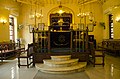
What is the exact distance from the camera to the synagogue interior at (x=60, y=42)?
23.5 feet

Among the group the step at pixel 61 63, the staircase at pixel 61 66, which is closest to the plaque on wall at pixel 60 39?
the staircase at pixel 61 66

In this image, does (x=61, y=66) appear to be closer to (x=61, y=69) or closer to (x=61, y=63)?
(x=61, y=63)

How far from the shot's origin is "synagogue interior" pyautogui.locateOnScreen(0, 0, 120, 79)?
282 inches

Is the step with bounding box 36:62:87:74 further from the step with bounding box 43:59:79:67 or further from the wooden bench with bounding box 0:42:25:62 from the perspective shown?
the wooden bench with bounding box 0:42:25:62

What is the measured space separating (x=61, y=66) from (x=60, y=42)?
9.67 ft

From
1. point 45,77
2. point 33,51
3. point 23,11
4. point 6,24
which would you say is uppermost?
point 23,11

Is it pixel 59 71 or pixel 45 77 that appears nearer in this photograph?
pixel 45 77

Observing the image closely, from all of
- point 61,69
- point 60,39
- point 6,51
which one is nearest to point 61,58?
point 61,69

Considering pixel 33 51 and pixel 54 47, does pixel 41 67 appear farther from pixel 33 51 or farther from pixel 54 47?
pixel 54 47

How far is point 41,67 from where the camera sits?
7.47m

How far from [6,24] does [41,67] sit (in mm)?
6817

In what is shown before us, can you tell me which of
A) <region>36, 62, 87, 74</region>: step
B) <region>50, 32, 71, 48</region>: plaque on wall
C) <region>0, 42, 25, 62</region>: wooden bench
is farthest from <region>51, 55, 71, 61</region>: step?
<region>0, 42, 25, 62</region>: wooden bench

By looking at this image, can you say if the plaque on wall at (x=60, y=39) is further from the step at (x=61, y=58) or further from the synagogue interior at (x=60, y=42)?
the step at (x=61, y=58)

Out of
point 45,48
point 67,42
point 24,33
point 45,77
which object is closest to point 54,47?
point 67,42
